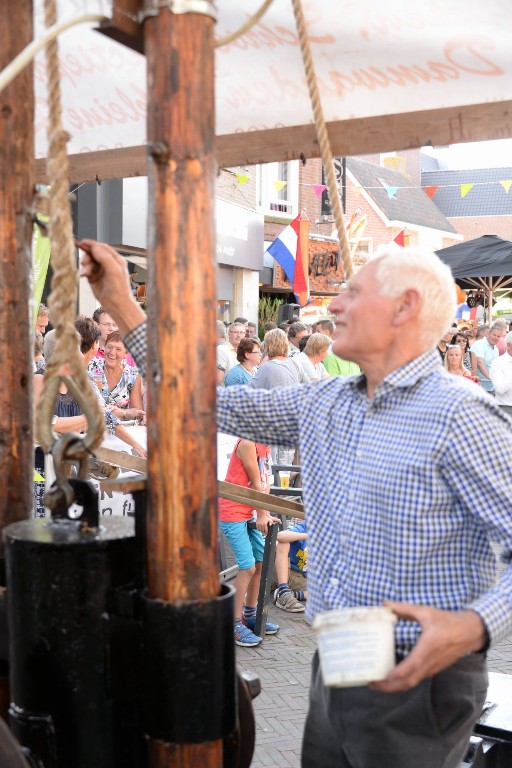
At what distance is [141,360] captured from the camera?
211cm

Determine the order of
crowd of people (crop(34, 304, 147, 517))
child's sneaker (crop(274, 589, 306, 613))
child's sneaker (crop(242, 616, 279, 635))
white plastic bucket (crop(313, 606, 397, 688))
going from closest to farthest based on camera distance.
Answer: white plastic bucket (crop(313, 606, 397, 688)) < crowd of people (crop(34, 304, 147, 517)) < child's sneaker (crop(242, 616, 279, 635)) < child's sneaker (crop(274, 589, 306, 613))

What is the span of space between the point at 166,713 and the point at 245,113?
1.73 metres

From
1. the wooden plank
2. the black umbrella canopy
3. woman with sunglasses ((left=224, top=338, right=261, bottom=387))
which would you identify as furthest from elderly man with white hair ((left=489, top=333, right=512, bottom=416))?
the wooden plank

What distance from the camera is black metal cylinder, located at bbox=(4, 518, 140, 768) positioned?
1592mm

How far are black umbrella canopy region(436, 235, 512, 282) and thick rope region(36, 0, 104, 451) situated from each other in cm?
1272

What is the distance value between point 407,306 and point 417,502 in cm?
46

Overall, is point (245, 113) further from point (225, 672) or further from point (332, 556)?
point (225, 672)

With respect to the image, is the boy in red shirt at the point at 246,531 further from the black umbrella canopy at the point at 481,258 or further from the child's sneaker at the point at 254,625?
the black umbrella canopy at the point at 481,258

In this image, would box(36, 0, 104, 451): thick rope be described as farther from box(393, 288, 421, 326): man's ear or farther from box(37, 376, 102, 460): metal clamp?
box(393, 288, 421, 326): man's ear

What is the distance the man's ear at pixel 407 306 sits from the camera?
1945mm

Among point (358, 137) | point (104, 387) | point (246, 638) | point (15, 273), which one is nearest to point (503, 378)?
point (104, 387)

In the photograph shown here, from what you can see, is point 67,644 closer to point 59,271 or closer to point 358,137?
point 59,271

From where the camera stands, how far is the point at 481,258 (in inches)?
574

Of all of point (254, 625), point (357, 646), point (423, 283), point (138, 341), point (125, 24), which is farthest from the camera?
point (254, 625)
